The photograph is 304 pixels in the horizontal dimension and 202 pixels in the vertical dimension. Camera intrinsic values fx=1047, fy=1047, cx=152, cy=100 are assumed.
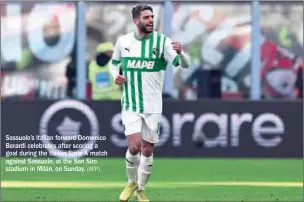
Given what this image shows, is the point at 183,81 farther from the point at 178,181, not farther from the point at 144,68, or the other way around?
the point at 144,68

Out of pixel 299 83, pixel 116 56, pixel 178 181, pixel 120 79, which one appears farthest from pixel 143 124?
pixel 299 83

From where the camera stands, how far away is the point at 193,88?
62.6 feet

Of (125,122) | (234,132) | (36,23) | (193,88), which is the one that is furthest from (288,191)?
(36,23)

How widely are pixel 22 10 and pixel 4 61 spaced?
0.98 m

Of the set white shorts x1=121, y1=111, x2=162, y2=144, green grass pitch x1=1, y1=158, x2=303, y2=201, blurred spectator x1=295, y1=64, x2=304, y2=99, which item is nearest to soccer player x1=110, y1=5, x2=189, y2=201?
white shorts x1=121, y1=111, x2=162, y2=144

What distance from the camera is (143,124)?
10703mm

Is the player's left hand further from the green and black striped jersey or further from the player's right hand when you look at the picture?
the player's right hand

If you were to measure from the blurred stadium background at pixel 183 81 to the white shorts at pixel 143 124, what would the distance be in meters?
5.77

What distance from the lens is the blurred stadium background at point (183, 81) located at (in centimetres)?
1786

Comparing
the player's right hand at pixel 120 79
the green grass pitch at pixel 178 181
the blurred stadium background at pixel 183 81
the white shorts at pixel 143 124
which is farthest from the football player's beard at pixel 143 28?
the blurred stadium background at pixel 183 81

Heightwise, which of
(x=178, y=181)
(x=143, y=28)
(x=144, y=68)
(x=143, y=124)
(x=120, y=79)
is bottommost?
(x=178, y=181)

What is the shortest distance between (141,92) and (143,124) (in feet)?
1.12

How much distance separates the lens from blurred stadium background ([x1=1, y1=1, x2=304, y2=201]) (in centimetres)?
1786

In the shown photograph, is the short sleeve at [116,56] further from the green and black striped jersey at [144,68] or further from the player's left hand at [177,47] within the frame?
the player's left hand at [177,47]
